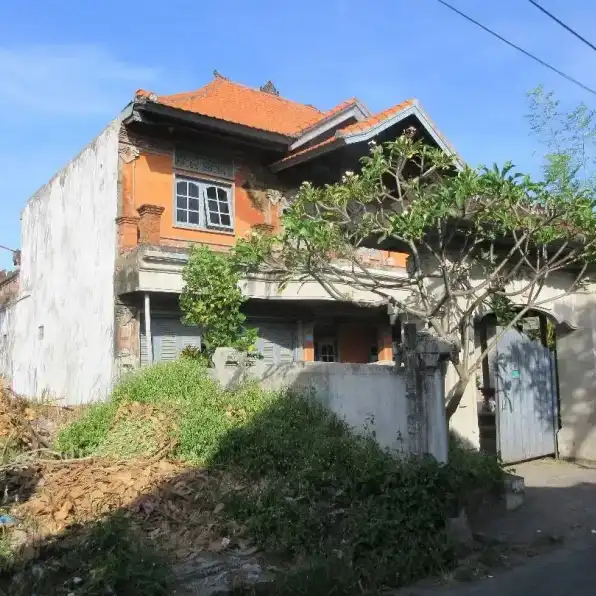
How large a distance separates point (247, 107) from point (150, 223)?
16.6 feet

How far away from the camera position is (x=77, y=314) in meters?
13.1

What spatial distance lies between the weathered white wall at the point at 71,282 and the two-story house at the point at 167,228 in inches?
1.7

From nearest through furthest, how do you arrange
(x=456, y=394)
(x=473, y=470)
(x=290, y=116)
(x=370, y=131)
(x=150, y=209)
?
(x=473, y=470), (x=456, y=394), (x=150, y=209), (x=370, y=131), (x=290, y=116)

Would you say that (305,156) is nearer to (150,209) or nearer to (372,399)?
(150,209)

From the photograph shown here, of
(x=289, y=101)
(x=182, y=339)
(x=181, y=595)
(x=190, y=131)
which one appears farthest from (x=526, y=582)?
(x=289, y=101)

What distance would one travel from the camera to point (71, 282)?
13578mm

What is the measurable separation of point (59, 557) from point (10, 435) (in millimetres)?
2773

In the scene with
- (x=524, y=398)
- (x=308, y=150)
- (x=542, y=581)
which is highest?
(x=308, y=150)

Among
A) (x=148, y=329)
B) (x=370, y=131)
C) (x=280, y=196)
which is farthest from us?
(x=280, y=196)

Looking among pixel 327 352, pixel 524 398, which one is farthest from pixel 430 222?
pixel 327 352

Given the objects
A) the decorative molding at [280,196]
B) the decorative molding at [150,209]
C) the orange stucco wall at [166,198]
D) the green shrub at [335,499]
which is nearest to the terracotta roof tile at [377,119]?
the decorative molding at [280,196]

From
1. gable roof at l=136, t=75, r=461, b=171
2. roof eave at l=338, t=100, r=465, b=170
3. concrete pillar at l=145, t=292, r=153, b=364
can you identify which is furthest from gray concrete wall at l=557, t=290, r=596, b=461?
concrete pillar at l=145, t=292, r=153, b=364

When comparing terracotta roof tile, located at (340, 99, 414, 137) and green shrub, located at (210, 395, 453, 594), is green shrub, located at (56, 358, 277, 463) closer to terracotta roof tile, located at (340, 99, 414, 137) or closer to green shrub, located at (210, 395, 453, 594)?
green shrub, located at (210, 395, 453, 594)

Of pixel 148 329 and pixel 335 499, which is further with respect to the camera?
pixel 148 329
